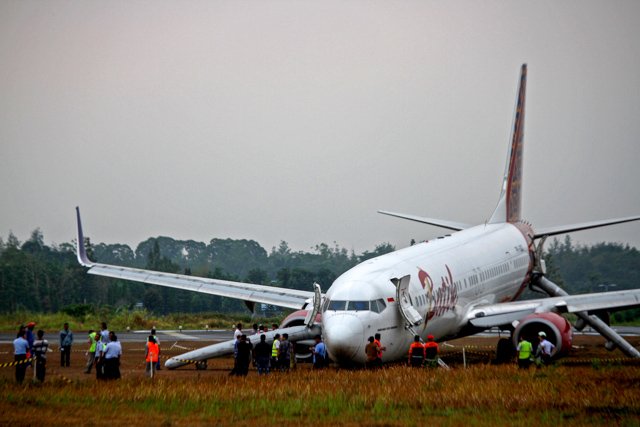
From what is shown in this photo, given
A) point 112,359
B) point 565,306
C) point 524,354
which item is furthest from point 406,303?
point 112,359

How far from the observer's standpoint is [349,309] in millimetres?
22891

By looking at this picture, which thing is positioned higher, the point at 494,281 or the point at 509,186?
the point at 509,186

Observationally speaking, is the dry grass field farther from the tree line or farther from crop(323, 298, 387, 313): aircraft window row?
the tree line

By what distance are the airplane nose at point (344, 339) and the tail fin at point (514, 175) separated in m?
20.8

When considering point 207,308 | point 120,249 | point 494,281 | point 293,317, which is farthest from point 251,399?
point 120,249

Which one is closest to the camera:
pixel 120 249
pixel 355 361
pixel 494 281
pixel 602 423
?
pixel 602 423

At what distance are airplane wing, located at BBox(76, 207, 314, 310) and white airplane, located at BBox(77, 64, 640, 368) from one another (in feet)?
0.16

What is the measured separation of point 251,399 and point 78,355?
68.1ft

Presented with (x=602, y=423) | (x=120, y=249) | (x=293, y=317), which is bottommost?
(x=602, y=423)

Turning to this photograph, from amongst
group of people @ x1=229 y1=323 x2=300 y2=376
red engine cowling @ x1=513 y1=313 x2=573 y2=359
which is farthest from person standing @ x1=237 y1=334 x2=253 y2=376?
red engine cowling @ x1=513 y1=313 x2=573 y2=359

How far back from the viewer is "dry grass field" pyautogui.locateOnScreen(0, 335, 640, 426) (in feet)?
45.2

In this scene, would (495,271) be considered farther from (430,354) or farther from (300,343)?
(430,354)

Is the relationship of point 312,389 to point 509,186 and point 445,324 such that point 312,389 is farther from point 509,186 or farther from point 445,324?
point 509,186

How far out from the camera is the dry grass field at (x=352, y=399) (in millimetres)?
13773
